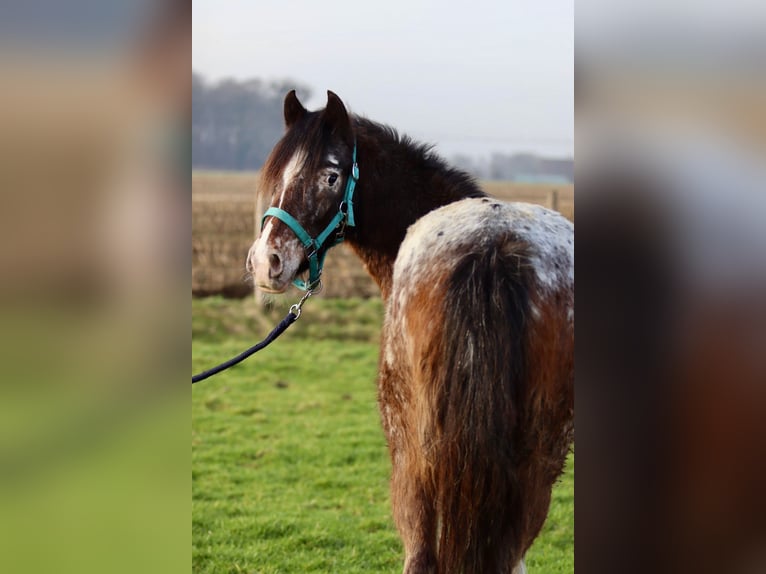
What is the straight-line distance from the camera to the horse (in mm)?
1968

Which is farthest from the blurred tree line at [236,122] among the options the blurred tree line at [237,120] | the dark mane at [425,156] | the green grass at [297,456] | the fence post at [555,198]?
the dark mane at [425,156]

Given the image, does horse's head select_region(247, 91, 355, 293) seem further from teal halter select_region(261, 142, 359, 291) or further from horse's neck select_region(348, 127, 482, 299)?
horse's neck select_region(348, 127, 482, 299)

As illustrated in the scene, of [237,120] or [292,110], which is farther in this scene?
[237,120]

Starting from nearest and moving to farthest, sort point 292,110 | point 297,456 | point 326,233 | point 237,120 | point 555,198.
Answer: point 326,233 < point 292,110 < point 297,456 < point 555,198 < point 237,120

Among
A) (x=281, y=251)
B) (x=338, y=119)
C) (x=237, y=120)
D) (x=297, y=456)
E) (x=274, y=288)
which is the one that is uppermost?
(x=237, y=120)

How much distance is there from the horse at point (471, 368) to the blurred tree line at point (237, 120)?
24.2 feet

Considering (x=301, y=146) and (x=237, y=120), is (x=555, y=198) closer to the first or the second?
(x=237, y=120)

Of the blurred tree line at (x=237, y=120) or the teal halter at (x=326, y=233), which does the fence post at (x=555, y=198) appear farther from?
the teal halter at (x=326, y=233)

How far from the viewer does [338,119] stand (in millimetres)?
2590

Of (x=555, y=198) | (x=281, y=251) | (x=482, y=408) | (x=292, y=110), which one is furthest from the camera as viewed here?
(x=555, y=198)

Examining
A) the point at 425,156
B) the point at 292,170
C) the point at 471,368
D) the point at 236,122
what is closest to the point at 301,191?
the point at 292,170

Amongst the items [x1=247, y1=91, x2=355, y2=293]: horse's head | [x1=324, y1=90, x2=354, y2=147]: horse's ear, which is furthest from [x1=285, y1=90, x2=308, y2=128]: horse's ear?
[x1=324, y1=90, x2=354, y2=147]: horse's ear

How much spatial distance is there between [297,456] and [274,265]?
10.0ft

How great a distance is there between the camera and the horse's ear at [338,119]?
2543 mm
